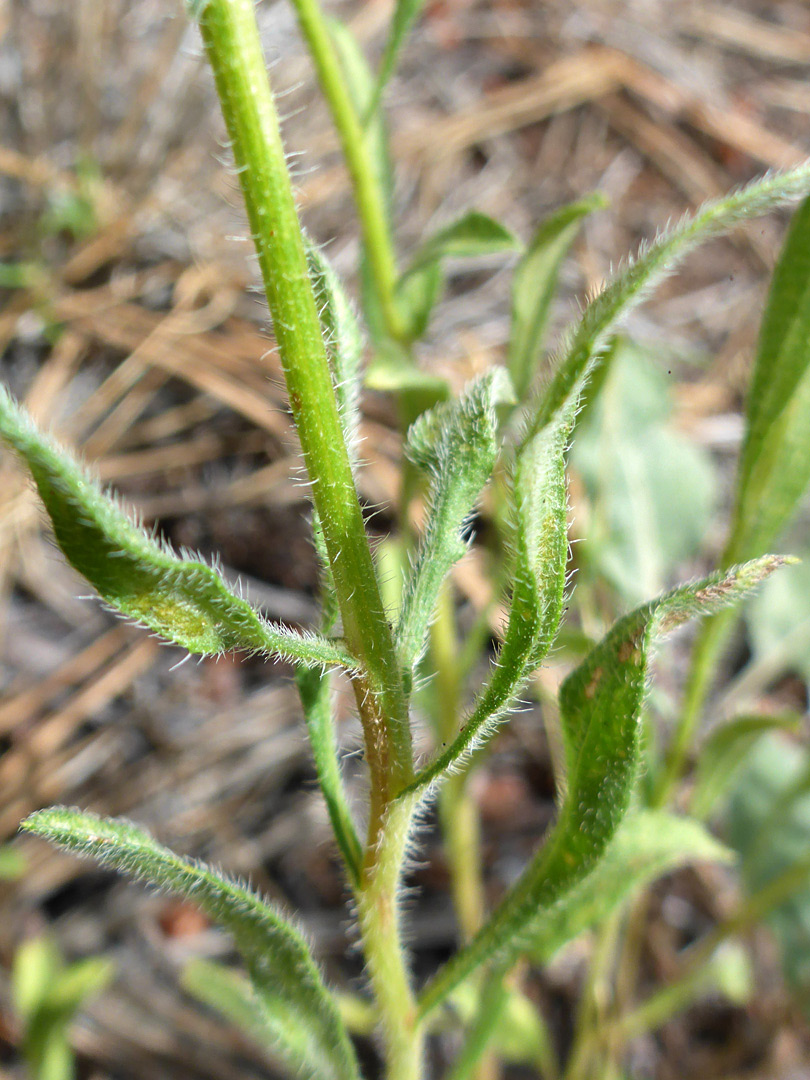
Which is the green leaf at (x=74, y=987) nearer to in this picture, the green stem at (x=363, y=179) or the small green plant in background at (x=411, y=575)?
the small green plant in background at (x=411, y=575)

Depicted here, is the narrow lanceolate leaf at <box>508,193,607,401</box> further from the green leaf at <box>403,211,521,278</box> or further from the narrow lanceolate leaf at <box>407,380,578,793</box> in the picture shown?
the narrow lanceolate leaf at <box>407,380,578,793</box>

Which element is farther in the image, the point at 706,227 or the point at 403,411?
the point at 403,411

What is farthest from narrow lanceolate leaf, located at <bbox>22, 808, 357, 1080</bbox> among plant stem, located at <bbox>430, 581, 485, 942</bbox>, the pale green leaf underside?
plant stem, located at <bbox>430, 581, 485, 942</bbox>

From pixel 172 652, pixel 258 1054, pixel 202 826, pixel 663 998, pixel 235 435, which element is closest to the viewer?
pixel 663 998

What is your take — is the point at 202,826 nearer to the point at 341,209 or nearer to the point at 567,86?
the point at 341,209

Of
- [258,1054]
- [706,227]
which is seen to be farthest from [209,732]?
[706,227]

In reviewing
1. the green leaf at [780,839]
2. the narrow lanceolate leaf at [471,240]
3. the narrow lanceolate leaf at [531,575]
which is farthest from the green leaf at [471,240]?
the green leaf at [780,839]

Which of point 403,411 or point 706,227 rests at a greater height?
point 706,227
